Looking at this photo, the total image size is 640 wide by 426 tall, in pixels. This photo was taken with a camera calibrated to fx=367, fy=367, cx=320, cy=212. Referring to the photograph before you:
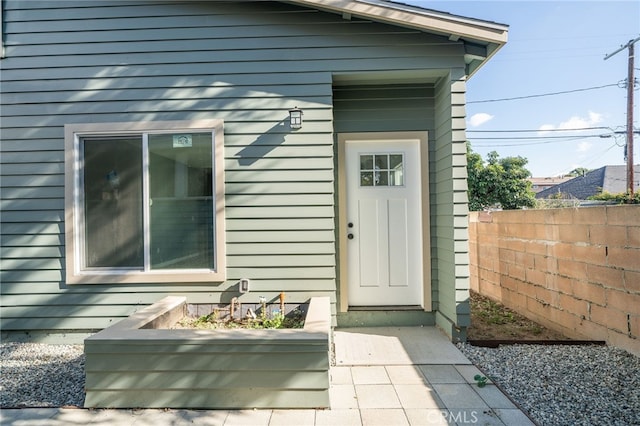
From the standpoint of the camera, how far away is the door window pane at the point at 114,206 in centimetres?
368

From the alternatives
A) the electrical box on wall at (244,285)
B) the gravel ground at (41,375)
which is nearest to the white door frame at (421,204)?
the electrical box on wall at (244,285)

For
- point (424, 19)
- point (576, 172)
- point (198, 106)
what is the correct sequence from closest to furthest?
point (424, 19) < point (198, 106) < point (576, 172)

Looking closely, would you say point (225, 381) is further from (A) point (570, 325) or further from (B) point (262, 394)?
(A) point (570, 325)

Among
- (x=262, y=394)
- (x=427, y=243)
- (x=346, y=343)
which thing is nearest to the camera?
(x=262, y=394)

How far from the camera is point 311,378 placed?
2.39 metres

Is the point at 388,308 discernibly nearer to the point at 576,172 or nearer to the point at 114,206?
the point at 114,206

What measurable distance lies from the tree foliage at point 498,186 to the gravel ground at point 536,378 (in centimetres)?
1356

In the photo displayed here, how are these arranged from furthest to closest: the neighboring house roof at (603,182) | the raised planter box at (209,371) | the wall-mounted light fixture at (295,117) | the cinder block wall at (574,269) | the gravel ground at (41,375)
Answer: the neighboring house roof at (603,182), the wall-mounted light fixture at (295,117), the cinder block wall at (574,269), the gravel ground at (41,375), the raised planter box at (209,371)

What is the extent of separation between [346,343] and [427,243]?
141 centimetres

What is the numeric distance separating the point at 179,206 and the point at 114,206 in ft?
2.16

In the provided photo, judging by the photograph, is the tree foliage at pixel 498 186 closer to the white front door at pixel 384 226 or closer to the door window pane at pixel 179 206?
the white front door at pixel 384 226

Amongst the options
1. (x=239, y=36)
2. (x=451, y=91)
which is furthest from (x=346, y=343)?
(x=239, y=36)

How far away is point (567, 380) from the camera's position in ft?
8.95

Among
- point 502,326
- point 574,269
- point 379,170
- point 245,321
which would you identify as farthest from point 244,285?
point 574,269
